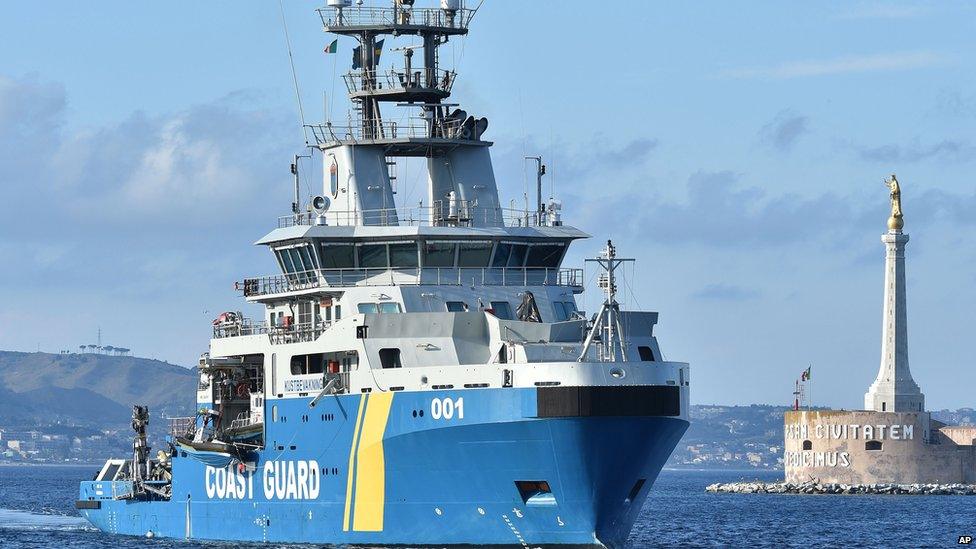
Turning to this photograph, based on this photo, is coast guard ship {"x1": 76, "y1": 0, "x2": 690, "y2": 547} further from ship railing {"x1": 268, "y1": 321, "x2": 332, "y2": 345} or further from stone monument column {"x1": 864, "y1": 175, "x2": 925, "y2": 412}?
stone monument column {"x1": 864, "y1": 175, "x2": 925, "y2": 412}

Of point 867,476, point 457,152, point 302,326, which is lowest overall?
point 867,476

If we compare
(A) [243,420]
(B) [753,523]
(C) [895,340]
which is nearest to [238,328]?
(A) [243,420]

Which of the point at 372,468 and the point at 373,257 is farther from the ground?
the point at 373,257

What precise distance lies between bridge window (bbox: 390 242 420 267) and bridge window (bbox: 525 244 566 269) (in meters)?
3.07

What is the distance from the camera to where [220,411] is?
54406 millimetres

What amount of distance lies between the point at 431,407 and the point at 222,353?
11967 millimetres

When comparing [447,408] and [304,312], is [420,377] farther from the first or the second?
[304,312]

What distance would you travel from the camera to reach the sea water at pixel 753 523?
193 feet

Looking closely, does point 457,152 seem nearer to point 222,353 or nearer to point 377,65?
point 377,65

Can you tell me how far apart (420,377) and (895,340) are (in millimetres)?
73395

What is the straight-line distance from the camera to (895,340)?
112938mm

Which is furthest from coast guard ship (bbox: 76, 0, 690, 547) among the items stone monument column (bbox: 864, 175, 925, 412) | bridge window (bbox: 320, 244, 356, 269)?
stone monument column (bbox: 864, 175, 925, 412)

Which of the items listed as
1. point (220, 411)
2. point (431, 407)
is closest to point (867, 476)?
point (220, 411)

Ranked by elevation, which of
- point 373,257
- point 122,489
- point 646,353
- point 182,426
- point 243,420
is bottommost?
point 122,489
